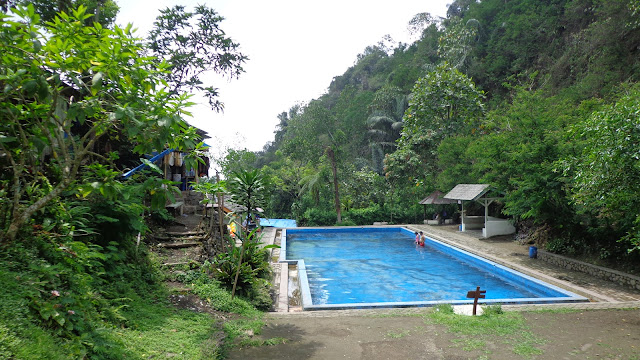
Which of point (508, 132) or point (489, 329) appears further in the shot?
point (508, 132)

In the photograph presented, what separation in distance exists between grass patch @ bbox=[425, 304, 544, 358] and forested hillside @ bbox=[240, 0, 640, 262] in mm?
2910

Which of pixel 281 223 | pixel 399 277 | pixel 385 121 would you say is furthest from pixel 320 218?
pixel 385 121

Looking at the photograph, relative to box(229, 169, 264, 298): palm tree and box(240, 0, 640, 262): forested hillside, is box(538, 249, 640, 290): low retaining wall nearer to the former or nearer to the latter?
box(240, 0, 640, 262): forested hillside

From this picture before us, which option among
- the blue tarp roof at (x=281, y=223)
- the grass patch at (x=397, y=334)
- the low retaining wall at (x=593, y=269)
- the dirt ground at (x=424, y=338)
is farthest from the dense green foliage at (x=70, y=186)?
the blue tarp roof at (x=281, y=223)

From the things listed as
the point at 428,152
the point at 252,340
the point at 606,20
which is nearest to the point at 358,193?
the point at 428,152

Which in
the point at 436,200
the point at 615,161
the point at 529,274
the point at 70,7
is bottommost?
the point at 529,274

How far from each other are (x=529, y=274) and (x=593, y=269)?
152 centimetres

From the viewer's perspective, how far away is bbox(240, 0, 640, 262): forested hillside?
328 inches

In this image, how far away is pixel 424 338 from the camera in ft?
17.9

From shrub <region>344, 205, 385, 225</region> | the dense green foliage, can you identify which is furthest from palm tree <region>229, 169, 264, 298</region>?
shrub <region>344, 205, 385, 225</region>

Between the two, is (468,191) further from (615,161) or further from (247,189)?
(247,189)

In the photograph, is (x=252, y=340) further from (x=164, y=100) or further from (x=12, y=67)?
(x=12, y=67)

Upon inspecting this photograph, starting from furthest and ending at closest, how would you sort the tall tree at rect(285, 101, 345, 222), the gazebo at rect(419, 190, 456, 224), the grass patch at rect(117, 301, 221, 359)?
the tall tree at rect(285, 101, 345, 222) → the gazebo at rect(419, 190, 456, 224) → the grass patch at rect(117, 301, 221, 359)

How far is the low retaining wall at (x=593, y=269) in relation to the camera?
8.63 m
